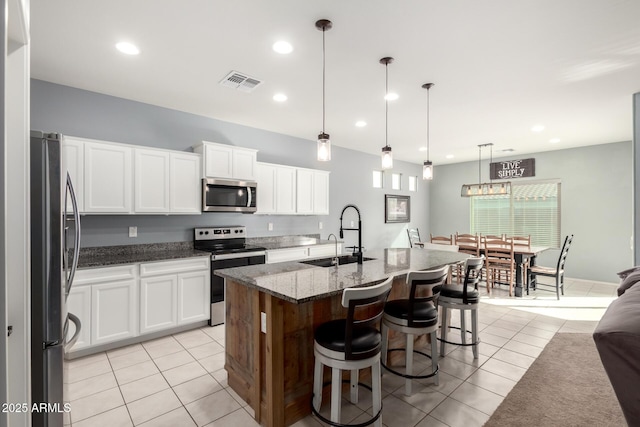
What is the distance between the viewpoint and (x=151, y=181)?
12.0 feet

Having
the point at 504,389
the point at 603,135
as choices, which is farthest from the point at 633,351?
the point at 603,135

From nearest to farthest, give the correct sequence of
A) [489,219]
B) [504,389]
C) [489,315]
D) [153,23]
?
[153,23] → [504,389] → [489,315] → [489,219]

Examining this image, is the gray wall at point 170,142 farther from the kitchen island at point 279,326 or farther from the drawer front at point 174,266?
the kitchen island at point 279,326

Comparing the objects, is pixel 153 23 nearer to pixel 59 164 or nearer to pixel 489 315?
pixel 59 164

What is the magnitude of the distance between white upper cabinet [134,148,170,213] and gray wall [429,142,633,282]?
756cm

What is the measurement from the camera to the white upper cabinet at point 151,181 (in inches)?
141

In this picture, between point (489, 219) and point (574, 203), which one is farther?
point (489, 219)

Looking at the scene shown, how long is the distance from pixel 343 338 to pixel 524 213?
7.14 meters

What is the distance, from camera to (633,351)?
44.9 inches

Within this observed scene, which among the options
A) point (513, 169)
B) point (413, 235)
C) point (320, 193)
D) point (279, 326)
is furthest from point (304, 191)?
point (513, 169)

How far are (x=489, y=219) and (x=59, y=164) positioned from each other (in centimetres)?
848

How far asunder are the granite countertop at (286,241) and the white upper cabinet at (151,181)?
153 cm

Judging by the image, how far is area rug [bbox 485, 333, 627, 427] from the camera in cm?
214

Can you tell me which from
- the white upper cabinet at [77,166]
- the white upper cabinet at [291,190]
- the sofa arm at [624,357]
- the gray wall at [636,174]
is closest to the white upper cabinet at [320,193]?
the white upper cabinet at [291,190]
